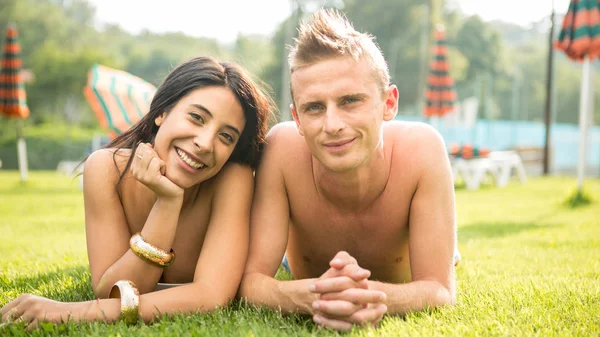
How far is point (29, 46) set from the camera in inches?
2608

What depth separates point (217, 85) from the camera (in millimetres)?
3289

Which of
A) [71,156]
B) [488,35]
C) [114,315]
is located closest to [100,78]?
[114,315]

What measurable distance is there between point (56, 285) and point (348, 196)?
6.73ft

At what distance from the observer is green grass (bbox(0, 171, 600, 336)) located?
272 cm

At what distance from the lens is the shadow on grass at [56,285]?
11.7 feet

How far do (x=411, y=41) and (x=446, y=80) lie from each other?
40.6 m

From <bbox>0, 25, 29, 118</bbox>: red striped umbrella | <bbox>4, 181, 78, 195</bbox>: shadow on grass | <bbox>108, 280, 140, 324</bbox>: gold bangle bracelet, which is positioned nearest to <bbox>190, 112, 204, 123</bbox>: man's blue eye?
<bbox>108, 280, 140, 324</bbox>: gold bangle bracelet

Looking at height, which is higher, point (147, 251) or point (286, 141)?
point (286, 141)

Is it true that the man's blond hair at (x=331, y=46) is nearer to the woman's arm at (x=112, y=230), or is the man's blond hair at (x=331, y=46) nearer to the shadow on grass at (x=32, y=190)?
the woman's arm at (x=112, y=230)

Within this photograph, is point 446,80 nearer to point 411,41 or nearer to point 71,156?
point 71,156

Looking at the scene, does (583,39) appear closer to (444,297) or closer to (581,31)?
(581,31)

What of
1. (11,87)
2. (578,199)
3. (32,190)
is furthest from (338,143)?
(11,87)

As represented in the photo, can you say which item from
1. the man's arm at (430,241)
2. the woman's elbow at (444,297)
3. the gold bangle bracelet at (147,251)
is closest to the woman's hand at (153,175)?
the gold bangle bracelet at (147,251)

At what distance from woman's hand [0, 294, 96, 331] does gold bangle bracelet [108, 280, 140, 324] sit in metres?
0.16
